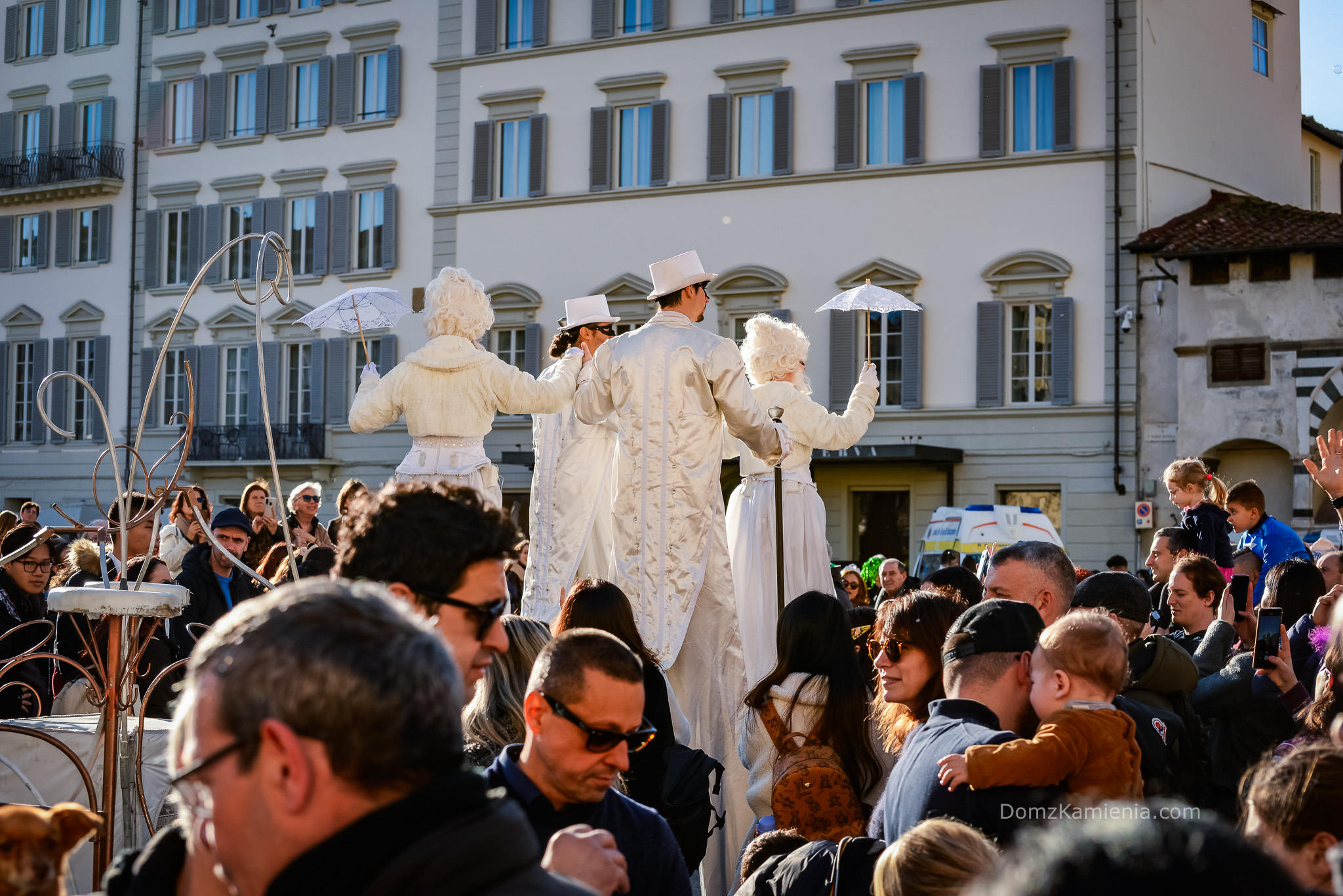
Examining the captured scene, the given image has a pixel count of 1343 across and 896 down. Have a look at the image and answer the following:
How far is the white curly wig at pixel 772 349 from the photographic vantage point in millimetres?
7676

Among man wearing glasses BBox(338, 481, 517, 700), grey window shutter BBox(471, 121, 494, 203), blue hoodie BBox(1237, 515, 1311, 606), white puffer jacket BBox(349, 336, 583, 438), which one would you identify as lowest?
blue hoodie BBox(1237, 515, 1311, 606)

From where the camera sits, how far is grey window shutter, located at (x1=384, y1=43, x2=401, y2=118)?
29219 mm

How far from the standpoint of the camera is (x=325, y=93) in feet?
98.0

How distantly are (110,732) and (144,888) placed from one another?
216cm

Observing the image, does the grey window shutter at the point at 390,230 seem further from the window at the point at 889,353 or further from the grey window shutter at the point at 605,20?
the window at the point at 889,353

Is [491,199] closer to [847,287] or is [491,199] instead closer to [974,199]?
[847,287]

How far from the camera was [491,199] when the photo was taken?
28.4m

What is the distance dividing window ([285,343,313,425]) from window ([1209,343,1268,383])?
17.0 m

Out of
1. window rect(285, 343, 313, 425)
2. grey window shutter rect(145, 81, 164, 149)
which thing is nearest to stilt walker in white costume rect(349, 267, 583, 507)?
window rect(285, 343, 313, 425)

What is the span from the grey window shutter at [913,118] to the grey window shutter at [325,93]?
11.8 meters

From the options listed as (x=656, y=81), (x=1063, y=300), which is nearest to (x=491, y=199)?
(x=656, y=81)

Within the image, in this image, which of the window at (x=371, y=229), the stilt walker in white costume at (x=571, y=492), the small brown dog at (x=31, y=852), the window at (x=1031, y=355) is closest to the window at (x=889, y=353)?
the window at (x=1031, y=355)

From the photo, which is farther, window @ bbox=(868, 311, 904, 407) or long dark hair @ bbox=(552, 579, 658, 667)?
window @ bbox=(868, 311, 904, 407)

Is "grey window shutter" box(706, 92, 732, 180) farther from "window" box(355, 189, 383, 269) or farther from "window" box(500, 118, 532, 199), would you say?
"window" box(355, 189, 383, 269)
